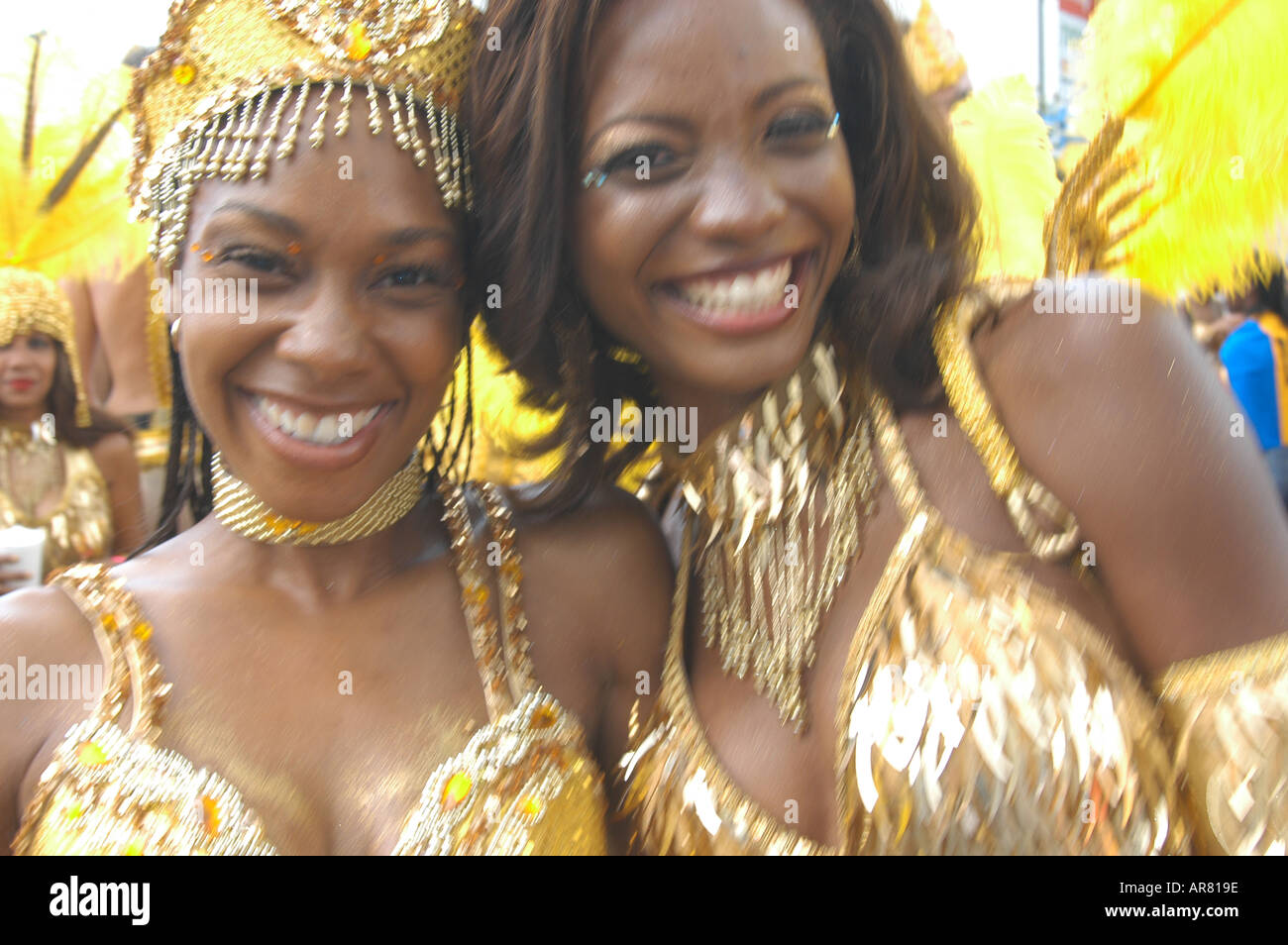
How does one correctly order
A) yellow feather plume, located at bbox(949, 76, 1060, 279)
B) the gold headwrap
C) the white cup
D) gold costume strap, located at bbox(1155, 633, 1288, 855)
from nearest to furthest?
gold costume strap, located at bbox(1155, 633, 1288, 855), the gold headwrap, yellow feather plume, located at bbox(949, 76, 1060, 279), the white cup

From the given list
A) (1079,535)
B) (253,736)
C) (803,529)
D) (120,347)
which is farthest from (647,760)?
(120,347)

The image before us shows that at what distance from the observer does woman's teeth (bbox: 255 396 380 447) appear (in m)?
1.54

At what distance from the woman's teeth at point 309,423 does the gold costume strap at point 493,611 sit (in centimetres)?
31

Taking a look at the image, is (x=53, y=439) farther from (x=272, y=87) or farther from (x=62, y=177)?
(x=272, y=87)

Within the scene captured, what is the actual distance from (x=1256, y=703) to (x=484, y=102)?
131 centimetres

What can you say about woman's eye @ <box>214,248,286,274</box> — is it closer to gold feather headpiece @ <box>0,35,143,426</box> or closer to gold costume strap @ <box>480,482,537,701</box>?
gold costume strap @ <box>480,482,537,701</box>

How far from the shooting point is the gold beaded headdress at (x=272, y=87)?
151cm

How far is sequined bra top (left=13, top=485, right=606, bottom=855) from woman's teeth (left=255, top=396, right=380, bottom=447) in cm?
33

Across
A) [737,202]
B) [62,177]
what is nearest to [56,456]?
[62,177]

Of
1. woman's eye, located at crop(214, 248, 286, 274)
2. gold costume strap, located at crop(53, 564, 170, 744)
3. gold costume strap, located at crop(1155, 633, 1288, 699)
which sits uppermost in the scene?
woman's eye, located at crop(214, 248, 286, 274)

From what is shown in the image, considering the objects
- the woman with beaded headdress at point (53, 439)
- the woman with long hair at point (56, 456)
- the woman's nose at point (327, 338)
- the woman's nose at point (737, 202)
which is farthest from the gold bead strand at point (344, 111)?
the woman with long hair at point (56, 456)

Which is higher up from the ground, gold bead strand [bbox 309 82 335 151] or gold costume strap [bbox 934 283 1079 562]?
gold bead strand [bbox 309 82 335 151]

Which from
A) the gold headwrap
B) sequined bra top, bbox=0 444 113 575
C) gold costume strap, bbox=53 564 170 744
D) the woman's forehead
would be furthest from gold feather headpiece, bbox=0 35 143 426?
the gold headwrap
